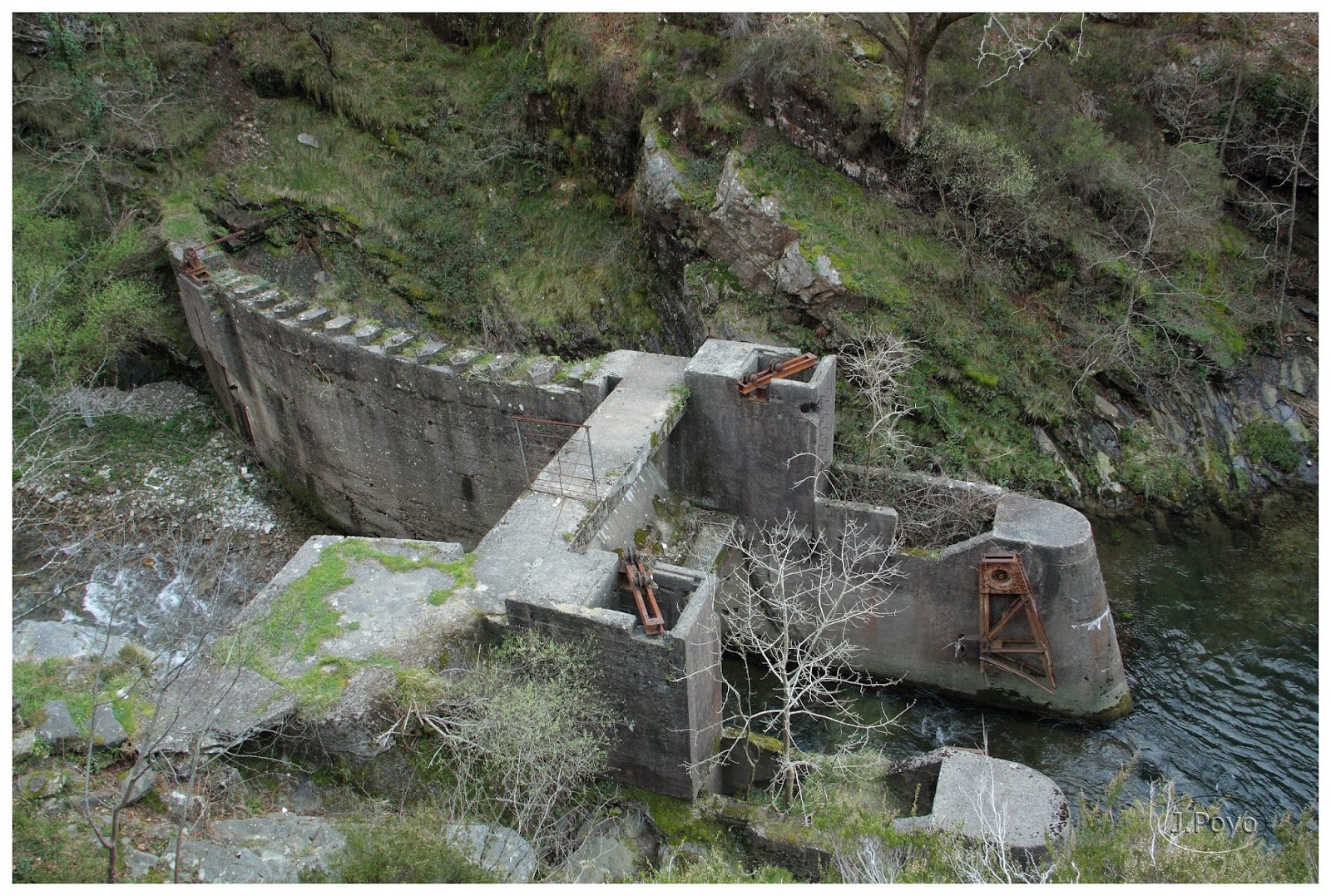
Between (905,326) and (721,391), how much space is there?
6403mm

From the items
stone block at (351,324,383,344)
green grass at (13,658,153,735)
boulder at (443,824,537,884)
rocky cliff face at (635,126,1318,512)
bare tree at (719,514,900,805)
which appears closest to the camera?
boulder at (443,824,537,884)

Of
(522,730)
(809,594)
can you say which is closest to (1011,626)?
(809,594)

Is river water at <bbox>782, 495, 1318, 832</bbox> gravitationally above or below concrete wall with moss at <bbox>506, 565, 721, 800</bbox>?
below

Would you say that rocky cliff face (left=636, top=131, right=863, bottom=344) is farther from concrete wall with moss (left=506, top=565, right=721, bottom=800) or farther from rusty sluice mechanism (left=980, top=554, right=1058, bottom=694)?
concrete wall with moss (left=506, top=565, right=721, bottom=800)

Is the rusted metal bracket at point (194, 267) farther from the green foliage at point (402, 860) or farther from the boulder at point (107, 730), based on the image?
the green foliage at point (402, 860)

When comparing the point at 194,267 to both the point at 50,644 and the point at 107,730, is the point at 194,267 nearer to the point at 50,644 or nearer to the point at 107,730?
the point at 50,644

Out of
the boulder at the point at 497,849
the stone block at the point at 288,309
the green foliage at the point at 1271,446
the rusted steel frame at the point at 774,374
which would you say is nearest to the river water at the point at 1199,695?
the green foliage at the point at 1271,446

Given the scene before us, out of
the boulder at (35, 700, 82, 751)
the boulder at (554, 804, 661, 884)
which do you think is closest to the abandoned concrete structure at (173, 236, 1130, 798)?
the boulder at (554, 804, 661, 884)

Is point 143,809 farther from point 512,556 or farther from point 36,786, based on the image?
point 512,556

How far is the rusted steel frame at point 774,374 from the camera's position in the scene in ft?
40.6

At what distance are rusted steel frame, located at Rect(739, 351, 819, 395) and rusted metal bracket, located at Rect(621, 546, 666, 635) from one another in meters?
3.15

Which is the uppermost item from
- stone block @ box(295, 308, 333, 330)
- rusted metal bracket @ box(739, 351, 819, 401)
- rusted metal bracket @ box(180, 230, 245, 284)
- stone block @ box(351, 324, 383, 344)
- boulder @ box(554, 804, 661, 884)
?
rusted metal bracket @ box(180, 230, 245, 284)

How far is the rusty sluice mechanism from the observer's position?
12484 mm

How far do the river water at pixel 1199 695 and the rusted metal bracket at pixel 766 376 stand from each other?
512 centimetres
